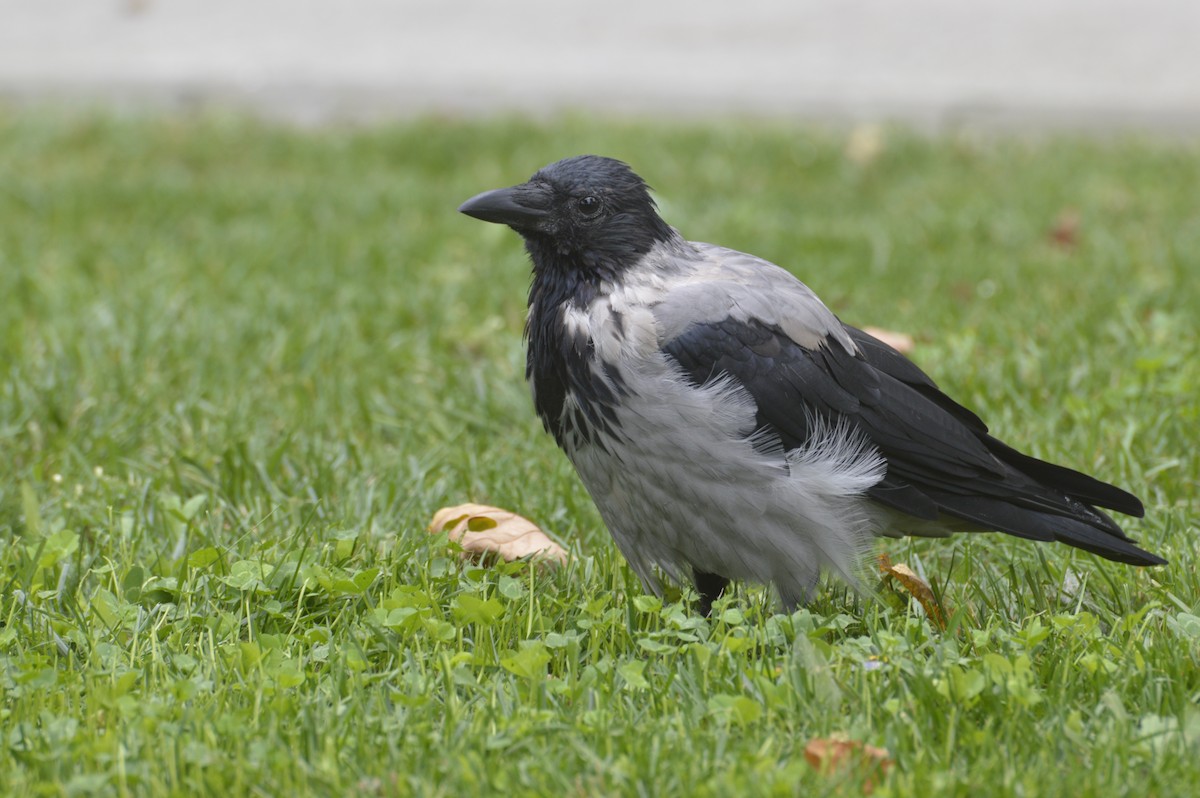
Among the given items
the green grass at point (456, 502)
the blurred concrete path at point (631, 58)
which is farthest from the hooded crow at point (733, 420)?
the blurred concrete path at point (631, 58)

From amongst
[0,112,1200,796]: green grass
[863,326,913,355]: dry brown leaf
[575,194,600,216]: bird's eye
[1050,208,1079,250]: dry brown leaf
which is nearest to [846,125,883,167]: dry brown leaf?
[0,112,1200,796]: green grass

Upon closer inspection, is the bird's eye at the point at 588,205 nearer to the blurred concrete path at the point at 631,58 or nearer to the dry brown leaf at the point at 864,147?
the dry brown leaf at the point at 864,147

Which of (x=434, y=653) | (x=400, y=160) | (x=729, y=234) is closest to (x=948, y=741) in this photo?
(x=434, y=653)

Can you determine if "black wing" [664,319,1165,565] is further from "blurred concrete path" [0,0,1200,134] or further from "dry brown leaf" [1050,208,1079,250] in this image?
"blurred concrete path" [0,0,1200,134]

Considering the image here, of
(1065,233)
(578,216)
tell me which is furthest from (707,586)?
(1065,233)

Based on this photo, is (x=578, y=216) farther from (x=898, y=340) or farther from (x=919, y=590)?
(x=898, y=340)

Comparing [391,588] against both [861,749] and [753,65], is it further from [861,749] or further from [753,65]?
[753,65]

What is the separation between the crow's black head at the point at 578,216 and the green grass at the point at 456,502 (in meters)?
0.71

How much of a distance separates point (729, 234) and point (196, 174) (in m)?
3.09

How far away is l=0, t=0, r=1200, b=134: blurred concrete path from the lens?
9.70 m

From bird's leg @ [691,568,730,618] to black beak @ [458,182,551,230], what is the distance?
0.88 metres

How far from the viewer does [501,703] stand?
2533 millimetres

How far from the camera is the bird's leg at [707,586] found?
331 cm

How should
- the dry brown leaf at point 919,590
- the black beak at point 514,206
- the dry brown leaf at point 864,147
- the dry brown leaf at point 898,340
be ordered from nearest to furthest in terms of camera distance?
the dry brown leaf at point 919,590
the black beak at point 514,206
the dry brown leaf at point 898,340
the dry brown leaf at point 864,147
